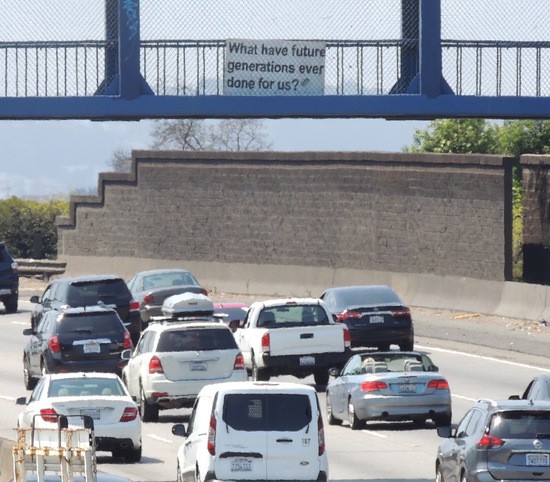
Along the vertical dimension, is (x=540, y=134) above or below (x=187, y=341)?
above

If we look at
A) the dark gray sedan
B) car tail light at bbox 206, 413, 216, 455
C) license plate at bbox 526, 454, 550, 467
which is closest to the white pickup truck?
the dark gray sedan

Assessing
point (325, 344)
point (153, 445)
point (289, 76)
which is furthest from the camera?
point (325, 344)

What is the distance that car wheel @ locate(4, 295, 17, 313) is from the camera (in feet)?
158

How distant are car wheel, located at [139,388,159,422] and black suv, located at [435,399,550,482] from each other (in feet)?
34.1

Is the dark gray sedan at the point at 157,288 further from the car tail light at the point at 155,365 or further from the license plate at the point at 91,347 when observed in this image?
the car tail light at the point at 155,365

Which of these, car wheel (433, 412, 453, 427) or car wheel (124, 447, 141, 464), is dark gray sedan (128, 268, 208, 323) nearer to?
car wheel (433, 412, 453, 427)

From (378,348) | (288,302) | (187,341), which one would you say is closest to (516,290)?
(378,348)

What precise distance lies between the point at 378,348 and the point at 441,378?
9463 mm

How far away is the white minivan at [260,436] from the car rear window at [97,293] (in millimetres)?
17647

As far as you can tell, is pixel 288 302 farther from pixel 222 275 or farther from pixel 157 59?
pixel 222 275

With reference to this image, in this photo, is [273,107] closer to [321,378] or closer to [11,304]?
[321,378]

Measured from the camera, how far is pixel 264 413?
20.0 m

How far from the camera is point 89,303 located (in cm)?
3756

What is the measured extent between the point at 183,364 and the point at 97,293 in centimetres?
919
